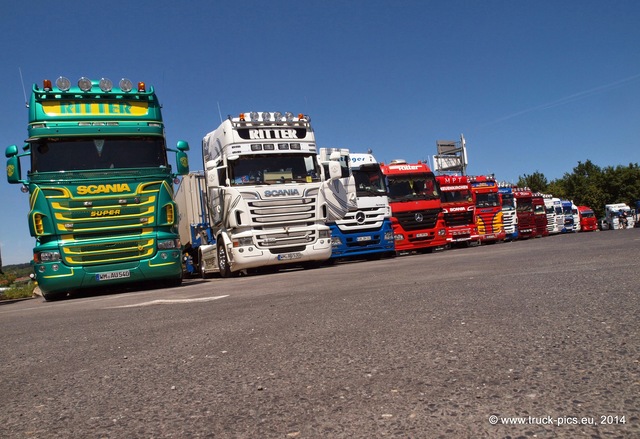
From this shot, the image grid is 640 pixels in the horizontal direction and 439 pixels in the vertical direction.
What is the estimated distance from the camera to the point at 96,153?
442 inches

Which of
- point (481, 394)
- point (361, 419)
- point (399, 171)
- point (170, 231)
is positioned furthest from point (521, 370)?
point (399, 171)

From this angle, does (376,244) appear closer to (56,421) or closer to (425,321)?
(425,321)

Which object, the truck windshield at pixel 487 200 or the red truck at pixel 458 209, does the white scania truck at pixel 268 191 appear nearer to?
the red truck at pixel 458 209

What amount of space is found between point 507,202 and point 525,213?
3.04 meters

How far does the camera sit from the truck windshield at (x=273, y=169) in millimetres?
13531

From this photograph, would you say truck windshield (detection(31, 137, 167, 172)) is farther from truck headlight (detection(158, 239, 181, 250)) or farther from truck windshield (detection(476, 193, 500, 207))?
truck windshield (detection(476, 193, 500, 207))

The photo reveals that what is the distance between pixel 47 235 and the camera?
1074 cm

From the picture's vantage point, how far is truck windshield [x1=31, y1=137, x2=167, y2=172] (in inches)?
431

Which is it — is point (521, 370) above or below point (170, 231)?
below

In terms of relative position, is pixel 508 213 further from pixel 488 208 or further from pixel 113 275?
pixel 113 275

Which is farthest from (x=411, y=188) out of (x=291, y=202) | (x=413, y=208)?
(x=291, y=202)

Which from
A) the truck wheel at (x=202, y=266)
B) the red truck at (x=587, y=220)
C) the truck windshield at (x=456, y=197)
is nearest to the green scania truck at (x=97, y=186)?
the truck wheel at (x=202, y=266)

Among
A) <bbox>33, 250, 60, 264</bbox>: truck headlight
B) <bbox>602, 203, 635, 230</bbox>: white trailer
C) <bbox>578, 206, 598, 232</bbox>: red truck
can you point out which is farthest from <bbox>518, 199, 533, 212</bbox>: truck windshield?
<bbox>602, 203, 635, 230</bbox>: white trailer

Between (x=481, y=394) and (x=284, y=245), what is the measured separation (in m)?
11.4
